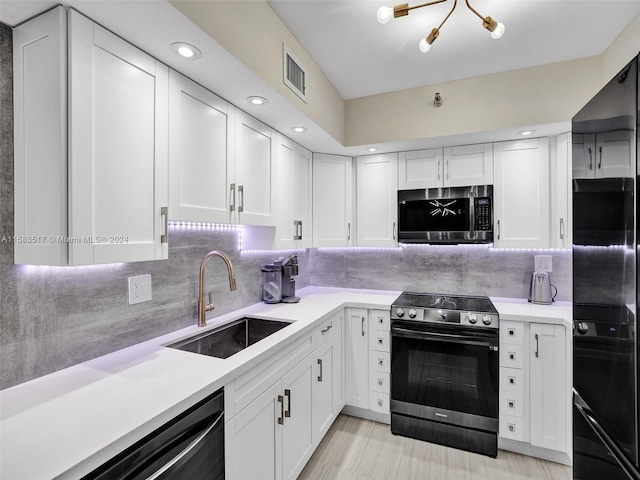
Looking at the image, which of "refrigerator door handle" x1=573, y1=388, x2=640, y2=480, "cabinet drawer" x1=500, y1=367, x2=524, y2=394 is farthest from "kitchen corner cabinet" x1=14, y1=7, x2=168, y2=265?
"cabinet drawer" x1=500, y1=367, x2=524, y2=394

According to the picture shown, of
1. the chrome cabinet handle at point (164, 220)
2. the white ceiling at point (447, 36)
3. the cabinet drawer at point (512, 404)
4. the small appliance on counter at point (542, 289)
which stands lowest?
the cabinet drawer at point (512, 404)

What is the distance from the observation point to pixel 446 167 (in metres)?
2.71

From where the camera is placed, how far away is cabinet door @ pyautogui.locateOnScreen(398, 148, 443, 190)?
9.00ft

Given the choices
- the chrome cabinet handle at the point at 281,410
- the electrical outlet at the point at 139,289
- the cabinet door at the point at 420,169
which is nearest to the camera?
the electrical outlet at the point at 139,289

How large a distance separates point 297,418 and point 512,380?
1.55 meters

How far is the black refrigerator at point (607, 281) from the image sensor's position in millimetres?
955

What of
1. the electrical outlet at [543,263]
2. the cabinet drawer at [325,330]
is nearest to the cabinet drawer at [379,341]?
the cabinet drawer at [325,330]

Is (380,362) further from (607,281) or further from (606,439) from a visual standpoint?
(607,281)

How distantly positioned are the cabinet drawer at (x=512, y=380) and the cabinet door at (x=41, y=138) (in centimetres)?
263

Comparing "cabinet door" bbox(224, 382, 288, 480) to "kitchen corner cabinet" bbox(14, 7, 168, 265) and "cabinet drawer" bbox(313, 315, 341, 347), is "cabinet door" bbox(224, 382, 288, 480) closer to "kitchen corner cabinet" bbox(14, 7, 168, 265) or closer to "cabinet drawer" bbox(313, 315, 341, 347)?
"cabinet drawer" bbox(313, 315, 341, 347)

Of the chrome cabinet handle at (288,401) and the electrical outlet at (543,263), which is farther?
the electrical outlet at (543,263)

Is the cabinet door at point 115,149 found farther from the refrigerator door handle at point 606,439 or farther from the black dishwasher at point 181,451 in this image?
the refrigerator door handle at point 606,439

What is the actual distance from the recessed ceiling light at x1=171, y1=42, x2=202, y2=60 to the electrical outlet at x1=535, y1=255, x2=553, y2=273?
9.36 ft

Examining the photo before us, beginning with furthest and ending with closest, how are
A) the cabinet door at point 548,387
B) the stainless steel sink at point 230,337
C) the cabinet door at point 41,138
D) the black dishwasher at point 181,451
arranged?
the cabinet door at point 548,387
the stainless steel sink at point 230,337
the cabinet door at point 41,138
the black dishwasher at point 181,451
